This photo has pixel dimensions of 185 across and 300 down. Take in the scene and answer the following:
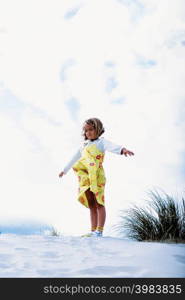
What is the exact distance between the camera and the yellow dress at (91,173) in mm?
3432

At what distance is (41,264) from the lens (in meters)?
2.05

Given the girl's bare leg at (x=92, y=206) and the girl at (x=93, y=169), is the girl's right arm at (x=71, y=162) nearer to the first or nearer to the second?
the girl at (x=93, y=169)

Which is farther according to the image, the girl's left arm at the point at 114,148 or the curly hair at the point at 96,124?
the curly hair at the point at 96,124

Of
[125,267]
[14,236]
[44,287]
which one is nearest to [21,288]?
[44,287]

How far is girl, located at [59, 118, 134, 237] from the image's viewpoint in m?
3.40

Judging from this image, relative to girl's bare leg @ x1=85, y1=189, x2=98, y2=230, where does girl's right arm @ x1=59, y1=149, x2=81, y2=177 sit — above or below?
above

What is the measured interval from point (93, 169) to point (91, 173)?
36mm

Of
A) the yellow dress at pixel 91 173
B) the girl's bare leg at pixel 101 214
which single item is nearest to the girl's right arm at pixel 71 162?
the yellow dress at pixel 91 173

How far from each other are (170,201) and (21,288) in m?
1.97

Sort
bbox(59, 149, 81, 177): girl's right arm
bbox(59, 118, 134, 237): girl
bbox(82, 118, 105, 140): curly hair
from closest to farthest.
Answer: bbox(59, 118, 134, 237): girl → bbox(82, 118, 105, 140): curly hair → bbox(59, 149, 81, 177): girl's right arm

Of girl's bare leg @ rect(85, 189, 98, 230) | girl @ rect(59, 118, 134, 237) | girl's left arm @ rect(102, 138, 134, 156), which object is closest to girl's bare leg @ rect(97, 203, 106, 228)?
girl @ rect(59, 118, 134, 237)

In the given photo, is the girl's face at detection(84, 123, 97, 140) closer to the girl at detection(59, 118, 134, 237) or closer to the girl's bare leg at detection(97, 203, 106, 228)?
the girl at detection(59, 118, 134, 237)

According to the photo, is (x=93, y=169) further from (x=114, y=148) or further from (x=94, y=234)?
(x=94, y=234)

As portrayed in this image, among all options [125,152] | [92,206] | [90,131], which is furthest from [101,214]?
[90,131]
